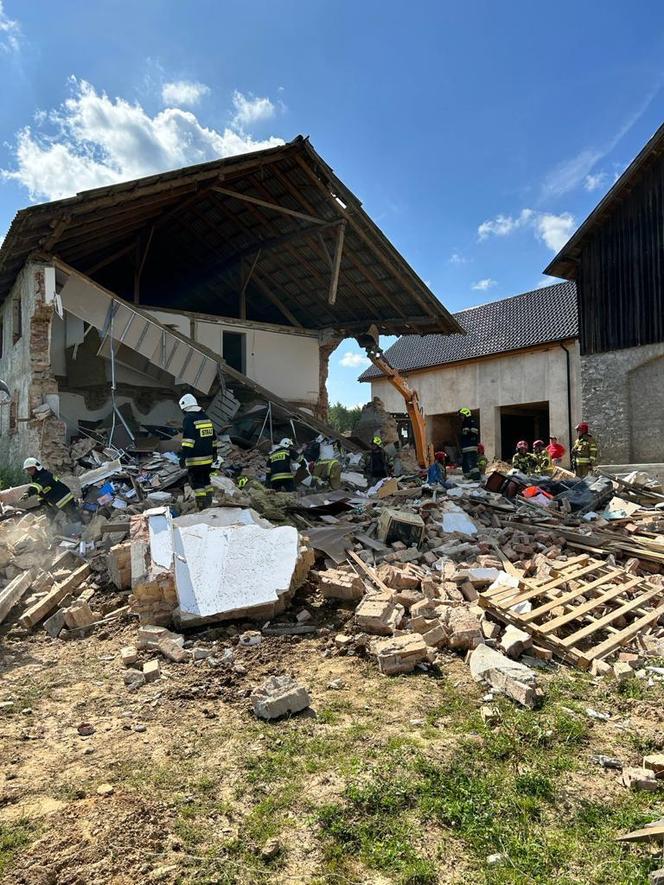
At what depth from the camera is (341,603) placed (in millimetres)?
6152

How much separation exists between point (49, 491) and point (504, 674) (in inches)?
281

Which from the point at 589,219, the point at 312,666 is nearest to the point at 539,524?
the point at 312,666

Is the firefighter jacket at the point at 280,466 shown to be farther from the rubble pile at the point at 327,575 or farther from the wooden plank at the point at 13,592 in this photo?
the wooden plank at the point at 13,592

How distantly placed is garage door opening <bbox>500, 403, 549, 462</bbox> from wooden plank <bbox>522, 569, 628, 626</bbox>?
17447 millimetres

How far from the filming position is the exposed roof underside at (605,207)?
543 inches

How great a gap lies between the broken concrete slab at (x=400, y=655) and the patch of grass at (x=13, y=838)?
267 centimetres

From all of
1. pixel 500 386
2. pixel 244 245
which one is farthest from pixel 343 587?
pixel 500 386

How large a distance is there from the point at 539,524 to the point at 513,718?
5324mm

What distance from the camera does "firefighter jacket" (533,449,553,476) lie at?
43.0 feet

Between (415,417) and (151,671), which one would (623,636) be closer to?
(151,671)

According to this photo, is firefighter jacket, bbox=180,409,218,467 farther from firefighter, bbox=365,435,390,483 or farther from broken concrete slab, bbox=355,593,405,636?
firefighter, bbox=365,435,390,483

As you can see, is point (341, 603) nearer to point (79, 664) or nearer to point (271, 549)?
point (271, 549)

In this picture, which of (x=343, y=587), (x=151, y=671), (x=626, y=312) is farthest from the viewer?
(x=626, y=312)

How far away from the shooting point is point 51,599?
6.12m
